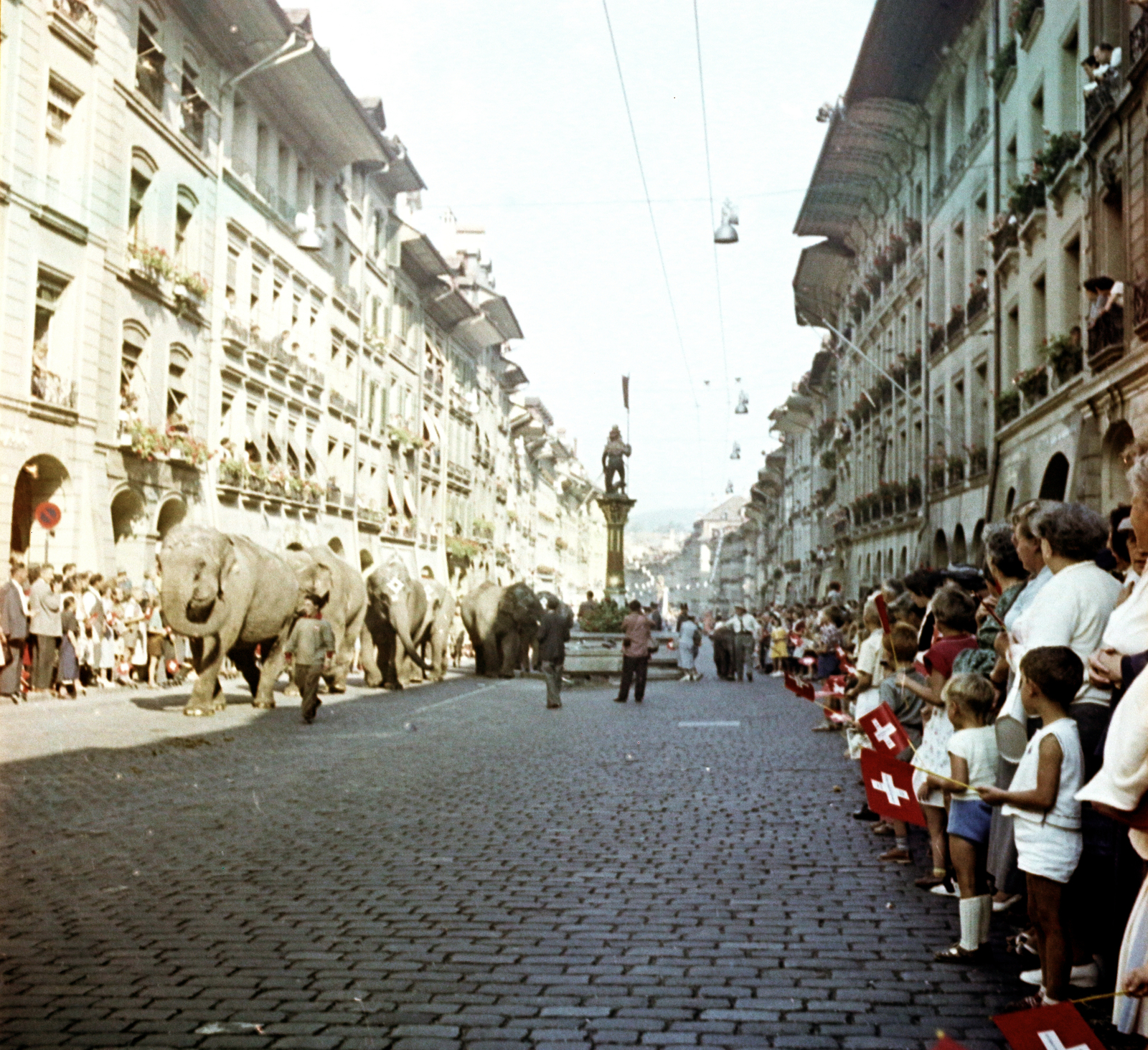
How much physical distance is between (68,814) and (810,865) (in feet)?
15.8

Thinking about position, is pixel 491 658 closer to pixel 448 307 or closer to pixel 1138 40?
pixel 1138 40

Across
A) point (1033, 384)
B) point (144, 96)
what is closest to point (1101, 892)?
point (1033, 384)

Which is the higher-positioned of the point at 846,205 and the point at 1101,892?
the point at 846,205

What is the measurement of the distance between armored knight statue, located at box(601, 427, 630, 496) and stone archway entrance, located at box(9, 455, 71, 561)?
2166 cm

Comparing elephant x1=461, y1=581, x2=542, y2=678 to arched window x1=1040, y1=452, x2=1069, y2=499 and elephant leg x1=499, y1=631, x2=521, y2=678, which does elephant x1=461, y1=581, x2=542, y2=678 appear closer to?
elephant leg x1=499, y1=631, x2=521, y2=678

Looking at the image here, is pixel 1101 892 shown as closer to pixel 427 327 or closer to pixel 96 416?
pixel 96 416

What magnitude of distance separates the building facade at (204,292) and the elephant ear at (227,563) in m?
4.78

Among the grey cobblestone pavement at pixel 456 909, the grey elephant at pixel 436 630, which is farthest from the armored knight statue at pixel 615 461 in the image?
the grey cobblestone pavement at pixel 456 909

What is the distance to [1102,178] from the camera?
20188 millimetres

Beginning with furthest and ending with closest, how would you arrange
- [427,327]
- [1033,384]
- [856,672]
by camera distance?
[427,327]
[1033,384]
[856,672]

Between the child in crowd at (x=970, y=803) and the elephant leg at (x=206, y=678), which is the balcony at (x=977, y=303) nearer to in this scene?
the elephant leg at (x=206, y=678)

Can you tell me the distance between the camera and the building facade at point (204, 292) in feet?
79.3

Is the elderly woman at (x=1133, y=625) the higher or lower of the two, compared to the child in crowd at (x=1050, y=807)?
higher

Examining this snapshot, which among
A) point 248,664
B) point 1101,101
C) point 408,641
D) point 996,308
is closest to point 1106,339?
point 1101,101
